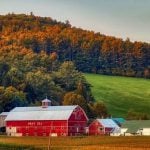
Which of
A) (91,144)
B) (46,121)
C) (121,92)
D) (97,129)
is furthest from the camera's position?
(121,92)

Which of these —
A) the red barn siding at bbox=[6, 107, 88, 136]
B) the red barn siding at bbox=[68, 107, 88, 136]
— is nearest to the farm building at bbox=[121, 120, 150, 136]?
the red barn siding at bbox=[68, 107, 88, 136]

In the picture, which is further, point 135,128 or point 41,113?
point 41,113

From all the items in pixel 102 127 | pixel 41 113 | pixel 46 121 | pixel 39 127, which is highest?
pixel 41 113

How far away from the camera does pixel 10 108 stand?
126m

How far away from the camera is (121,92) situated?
16562 cm

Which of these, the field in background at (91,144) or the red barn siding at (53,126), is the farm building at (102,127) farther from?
the field in background at (91,144)

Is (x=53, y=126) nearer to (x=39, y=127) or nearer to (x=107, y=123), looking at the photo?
(x=39, y=127)

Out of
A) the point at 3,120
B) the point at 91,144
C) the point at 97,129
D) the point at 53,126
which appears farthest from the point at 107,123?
the point at 91,144

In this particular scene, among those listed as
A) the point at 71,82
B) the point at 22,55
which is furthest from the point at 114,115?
the point at 22,55

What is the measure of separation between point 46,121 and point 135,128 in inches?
723

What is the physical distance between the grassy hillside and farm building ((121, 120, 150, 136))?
32.1 m

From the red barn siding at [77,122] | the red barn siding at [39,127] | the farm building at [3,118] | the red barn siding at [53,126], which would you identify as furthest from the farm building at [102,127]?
the farm building at [3,118]

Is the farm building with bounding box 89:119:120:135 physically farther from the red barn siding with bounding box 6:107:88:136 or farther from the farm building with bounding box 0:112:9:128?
the farm building with bounding box 0:112:9:128

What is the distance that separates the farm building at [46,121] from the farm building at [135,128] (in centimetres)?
1052
